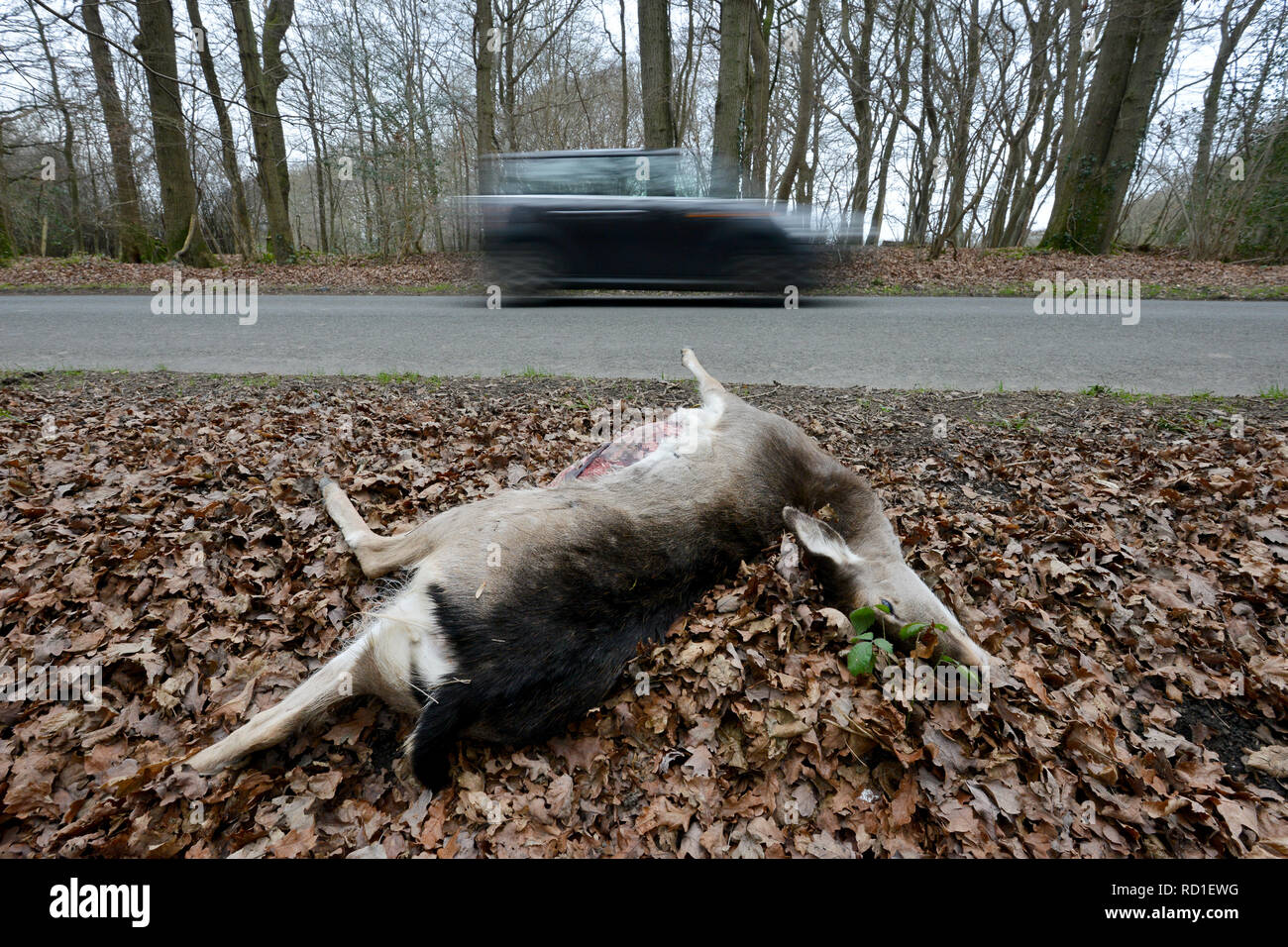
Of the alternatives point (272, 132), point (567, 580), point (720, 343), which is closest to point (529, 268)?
point (720, 343)

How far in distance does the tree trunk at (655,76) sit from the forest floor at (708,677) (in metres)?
11.9

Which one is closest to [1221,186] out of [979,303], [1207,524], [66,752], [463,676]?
[979,303]

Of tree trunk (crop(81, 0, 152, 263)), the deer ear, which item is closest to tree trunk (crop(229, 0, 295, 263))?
tree trunk (crop(81, 0, 152, 263))

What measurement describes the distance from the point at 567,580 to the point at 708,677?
791 millimetres

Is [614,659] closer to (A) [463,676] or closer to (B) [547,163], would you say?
(A) [463,676]

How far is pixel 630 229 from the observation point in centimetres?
977

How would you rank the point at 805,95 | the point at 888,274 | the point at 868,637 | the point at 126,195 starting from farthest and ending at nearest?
the point at 126,195, the point at 805,95, the point at 888,274, the point at 868,637

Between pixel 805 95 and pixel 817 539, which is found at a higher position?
pixel 805 95

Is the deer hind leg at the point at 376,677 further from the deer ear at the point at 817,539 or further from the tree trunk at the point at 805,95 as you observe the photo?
the tree trunk at the point at 805,95

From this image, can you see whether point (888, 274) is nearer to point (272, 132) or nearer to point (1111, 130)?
point (1111, 130)

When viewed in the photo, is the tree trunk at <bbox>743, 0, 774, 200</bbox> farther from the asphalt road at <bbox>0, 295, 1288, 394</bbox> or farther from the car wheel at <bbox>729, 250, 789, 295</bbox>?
the asphalt road at <bbox>0, 295, 1288, 394</bbox>

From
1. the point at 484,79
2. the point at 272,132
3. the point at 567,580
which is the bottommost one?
the point at 567,580

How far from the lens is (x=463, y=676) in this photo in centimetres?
238

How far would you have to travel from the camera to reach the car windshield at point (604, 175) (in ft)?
32.5
